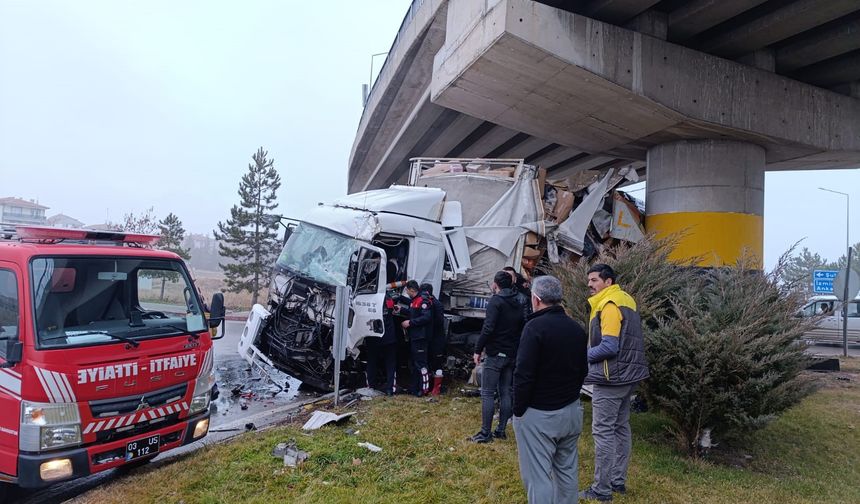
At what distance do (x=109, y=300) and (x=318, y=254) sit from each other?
3.47 m

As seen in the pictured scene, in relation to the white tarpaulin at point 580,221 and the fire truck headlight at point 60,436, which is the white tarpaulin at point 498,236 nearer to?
the white tarpaulin at point 580,221

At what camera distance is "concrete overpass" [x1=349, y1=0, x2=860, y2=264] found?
8.06 m

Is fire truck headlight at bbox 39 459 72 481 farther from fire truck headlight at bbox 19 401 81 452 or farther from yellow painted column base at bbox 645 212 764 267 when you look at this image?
yellow painted column base at bbox 645 212 764 267

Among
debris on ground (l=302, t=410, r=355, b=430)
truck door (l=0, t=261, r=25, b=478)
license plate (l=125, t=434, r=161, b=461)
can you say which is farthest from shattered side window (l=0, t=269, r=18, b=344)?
debris on ground (l=302, t=410, r=355, b=430)

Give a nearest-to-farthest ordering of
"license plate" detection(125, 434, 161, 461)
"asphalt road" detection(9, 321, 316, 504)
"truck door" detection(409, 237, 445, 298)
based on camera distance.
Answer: "license plate" detection(125, 434, 161, 461) < "asphalt road" detection(9, 321, 316, 504) < "truck door" detection(409, 237, 445, 298)

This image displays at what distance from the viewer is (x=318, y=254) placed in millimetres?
7938

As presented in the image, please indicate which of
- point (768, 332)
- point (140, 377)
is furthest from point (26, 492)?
point (768, 332)

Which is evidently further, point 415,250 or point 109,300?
point 415,250

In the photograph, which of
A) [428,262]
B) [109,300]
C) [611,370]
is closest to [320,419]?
[109,300]

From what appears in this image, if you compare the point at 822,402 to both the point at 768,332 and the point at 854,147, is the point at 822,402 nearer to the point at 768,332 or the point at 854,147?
the point at 768,332

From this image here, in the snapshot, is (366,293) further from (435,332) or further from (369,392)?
(369,392)

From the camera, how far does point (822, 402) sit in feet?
25.5

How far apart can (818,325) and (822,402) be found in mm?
3589

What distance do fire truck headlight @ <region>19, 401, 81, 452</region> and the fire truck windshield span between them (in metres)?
0.46
